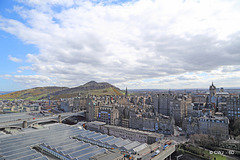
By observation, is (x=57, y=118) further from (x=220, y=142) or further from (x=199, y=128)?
(x=220, y=142)

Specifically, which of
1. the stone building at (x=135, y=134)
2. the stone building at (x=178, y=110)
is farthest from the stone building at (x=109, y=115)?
the stone building at (x=178, y=110)

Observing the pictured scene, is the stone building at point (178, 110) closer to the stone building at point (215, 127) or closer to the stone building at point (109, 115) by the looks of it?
the stone building at point (215, 127)

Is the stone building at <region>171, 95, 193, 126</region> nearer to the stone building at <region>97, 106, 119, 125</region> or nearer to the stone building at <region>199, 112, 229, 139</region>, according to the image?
the stone building at <region>199, 112, 229, 139</region>

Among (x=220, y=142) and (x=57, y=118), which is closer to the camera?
(x=220, y=142)

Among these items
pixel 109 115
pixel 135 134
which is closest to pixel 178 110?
pixel 135 134

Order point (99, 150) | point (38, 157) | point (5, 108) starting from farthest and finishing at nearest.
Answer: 1. point (5, 108)
2. point (99, 150)
3. point (38, 157)

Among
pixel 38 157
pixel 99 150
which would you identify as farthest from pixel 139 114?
pixel 38 157

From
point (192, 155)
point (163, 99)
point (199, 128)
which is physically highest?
point (163, 99)

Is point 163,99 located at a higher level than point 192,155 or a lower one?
higher

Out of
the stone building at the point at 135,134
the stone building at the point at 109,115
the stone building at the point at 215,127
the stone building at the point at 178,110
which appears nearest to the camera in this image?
the stone building at the point at 215,127

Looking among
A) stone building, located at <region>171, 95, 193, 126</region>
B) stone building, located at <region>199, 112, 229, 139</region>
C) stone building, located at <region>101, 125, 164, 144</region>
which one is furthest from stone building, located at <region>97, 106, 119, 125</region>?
stone building, located at <region>199, 112, 229, 139</region>

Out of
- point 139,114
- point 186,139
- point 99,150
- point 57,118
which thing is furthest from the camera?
point 57,118
